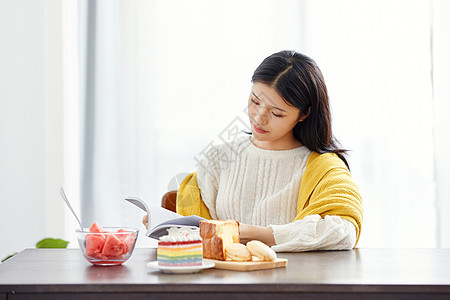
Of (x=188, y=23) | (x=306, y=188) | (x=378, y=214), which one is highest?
(x=188, y=23)

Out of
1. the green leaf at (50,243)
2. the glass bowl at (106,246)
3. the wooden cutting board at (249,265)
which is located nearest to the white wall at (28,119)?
the green leaf at (50,243)

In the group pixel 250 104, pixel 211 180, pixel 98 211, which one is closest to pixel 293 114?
pixel 250 104

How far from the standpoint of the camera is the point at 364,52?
117 inches

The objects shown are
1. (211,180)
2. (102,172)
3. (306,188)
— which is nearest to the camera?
(306,188)

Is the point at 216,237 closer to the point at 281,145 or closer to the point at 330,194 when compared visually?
the point at 330,194

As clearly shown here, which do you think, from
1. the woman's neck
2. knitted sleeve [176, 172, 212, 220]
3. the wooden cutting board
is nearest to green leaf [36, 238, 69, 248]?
knitted sleeve [176, 172, 212, 220]

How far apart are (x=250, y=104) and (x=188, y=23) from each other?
1.30m

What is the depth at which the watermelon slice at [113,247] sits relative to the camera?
1.18m

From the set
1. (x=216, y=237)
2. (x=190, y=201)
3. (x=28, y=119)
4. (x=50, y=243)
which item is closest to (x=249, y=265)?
(x=216, y=237)

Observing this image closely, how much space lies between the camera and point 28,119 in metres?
2.86

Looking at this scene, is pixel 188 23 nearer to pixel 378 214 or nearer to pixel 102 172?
pixel 102 172

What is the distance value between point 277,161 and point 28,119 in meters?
1.49

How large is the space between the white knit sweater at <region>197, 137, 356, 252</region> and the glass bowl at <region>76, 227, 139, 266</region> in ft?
2.27

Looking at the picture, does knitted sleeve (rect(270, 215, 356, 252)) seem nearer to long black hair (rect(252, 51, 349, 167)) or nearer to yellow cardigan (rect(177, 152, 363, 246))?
yellow cardigan (rect(177, 152, 363, 246))
